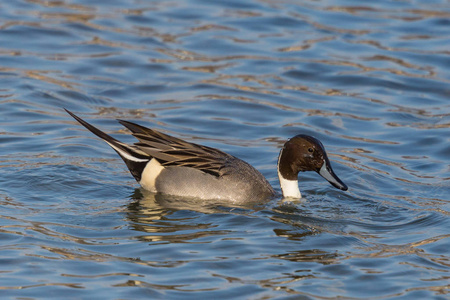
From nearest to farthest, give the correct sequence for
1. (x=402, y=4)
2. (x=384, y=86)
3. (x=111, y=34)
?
(x=384, y=86), (x=111, y=34), (x=402, y=4)

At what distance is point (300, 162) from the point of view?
7.94 meters

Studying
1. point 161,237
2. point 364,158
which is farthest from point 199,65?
point 161,237

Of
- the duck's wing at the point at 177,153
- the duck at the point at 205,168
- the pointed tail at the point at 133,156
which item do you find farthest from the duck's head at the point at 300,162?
the pointed tail at the point at 133,156

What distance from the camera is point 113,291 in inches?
217

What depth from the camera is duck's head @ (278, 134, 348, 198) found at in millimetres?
7836

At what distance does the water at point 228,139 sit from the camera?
594 cm

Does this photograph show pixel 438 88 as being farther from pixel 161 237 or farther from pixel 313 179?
pixel 161 237

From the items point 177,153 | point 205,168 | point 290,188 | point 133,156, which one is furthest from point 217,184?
point 133,156

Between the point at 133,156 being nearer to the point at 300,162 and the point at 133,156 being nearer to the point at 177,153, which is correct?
the point at 177,153

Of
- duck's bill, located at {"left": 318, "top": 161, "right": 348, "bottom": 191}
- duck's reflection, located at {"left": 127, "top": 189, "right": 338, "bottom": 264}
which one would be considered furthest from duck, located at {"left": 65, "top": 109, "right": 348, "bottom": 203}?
duck's reflection, located at {"left": 127, "top": 189, "right": 338, "bottom": 264}

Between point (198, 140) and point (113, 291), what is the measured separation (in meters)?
4.24

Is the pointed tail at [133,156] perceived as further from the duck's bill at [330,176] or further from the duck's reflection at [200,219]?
the duck's bill at [330,176]

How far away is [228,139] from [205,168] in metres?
1.89

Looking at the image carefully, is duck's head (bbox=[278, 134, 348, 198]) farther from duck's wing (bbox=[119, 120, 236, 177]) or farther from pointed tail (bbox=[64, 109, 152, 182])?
pointed tail (bbox=[64, 109, 152, 182])
